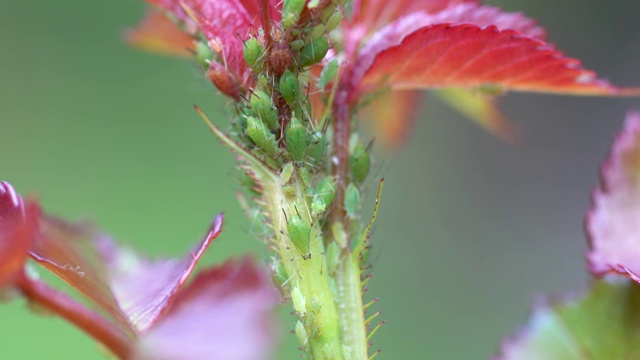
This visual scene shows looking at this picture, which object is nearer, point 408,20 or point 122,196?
point 408,20

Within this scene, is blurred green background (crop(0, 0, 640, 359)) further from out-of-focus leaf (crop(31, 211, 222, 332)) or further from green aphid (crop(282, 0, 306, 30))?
green aphid (crop(282, 0, 306, 30))

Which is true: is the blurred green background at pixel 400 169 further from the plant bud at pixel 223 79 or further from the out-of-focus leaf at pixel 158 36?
the plant bud at pixel 223 79

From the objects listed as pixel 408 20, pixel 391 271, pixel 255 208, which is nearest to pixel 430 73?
pixel 408 20

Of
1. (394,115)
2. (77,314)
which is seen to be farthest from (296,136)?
(394,115)

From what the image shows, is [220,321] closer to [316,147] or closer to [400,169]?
[316,147]

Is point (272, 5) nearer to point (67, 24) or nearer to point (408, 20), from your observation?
point (408, 20)

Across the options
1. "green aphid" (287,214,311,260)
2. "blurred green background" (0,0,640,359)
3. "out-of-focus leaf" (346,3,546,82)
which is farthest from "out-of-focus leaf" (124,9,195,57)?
"blurred green background" (0,0,640,359)
